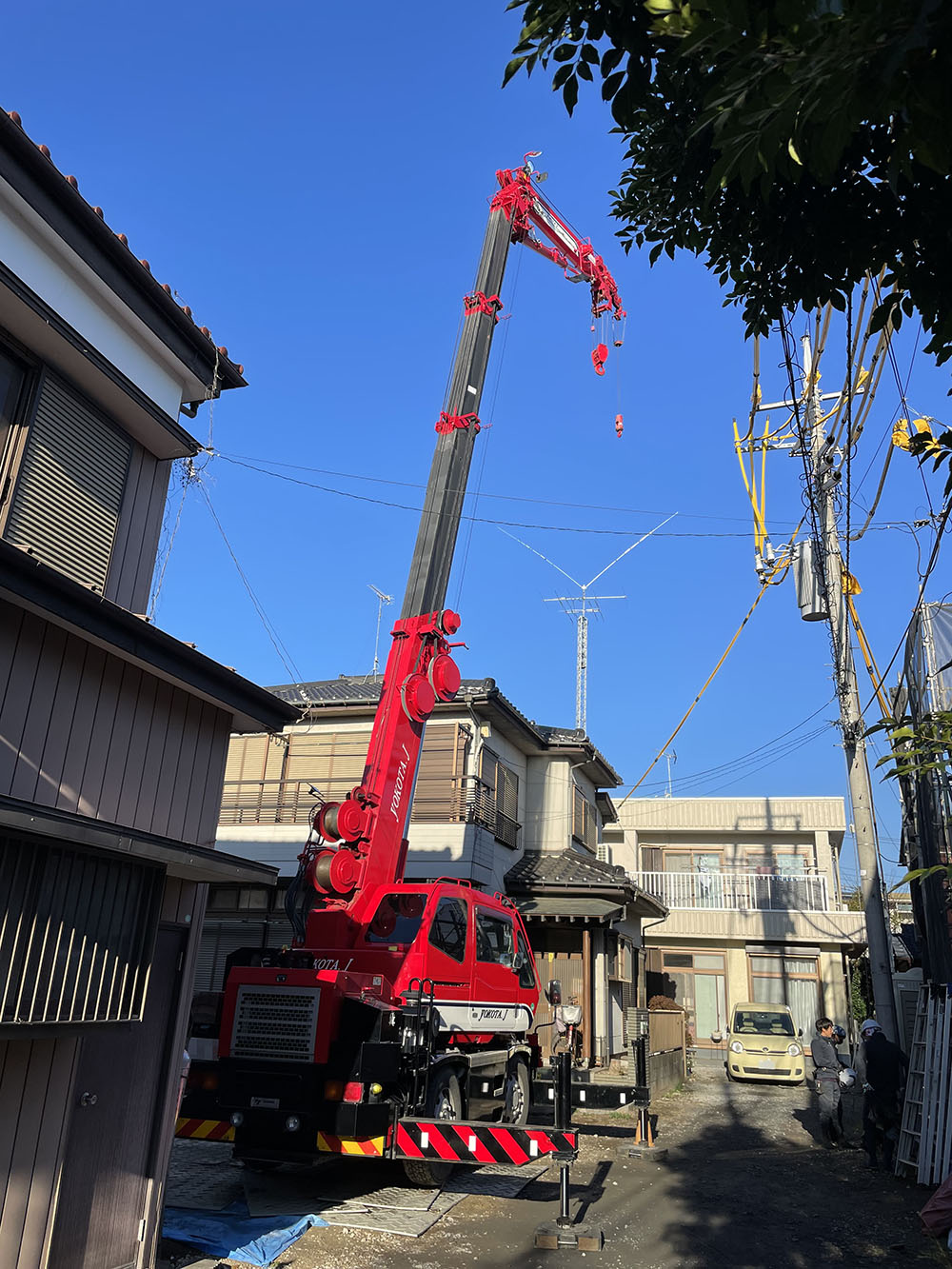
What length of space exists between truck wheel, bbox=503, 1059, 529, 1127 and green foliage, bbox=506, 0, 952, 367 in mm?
9548

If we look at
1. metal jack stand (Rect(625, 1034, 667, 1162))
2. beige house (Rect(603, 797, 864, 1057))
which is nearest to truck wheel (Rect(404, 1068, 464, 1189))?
metal jack stand (Rect(625, 1034, 667, 1162))

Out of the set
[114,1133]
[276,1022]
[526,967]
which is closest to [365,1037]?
[276,1022]

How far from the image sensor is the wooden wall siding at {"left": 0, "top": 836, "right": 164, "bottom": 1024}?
4.98 m

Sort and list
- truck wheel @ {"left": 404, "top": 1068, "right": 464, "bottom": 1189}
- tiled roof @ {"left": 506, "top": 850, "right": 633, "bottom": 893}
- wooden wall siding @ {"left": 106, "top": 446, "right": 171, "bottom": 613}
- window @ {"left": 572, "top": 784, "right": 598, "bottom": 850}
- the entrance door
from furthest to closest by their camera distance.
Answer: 1. window @ {"left": 572, "top": 784, "right": 598, "bottom": 850}
2. tiled roof @ {"left": 506, "top": 850, "right": 633, "bottom": 893}
3. truck wheel @ {"left": 404, "top": 1068, "right": 464, "bottom": 1189}
4. wooden wall siding @ {"left": 106, "top": 446, "right": 171, "bottom": 613}
5. the entrance door

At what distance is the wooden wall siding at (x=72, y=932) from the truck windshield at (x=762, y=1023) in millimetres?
19665

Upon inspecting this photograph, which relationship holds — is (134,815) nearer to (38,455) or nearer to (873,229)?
(38,455)

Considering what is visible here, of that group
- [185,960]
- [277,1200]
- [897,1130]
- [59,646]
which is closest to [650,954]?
[897,1130]

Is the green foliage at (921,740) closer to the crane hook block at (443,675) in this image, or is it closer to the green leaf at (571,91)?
the green leaf at (571,91)

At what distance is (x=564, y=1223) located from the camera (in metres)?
7.98

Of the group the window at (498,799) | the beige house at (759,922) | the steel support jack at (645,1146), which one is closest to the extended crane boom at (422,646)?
the steel support jack at (645,1146)

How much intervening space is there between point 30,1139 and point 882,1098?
10.0 metres

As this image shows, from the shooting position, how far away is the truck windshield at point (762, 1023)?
2208 centimetres

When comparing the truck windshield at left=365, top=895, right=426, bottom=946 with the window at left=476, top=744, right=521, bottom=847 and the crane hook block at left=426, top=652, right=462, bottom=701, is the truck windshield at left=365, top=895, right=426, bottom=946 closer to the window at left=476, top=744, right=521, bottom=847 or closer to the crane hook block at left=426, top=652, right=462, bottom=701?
the crane hook block at left=426, top=652, right=462, bottom=701

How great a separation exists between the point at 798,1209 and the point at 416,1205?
12.8ft
